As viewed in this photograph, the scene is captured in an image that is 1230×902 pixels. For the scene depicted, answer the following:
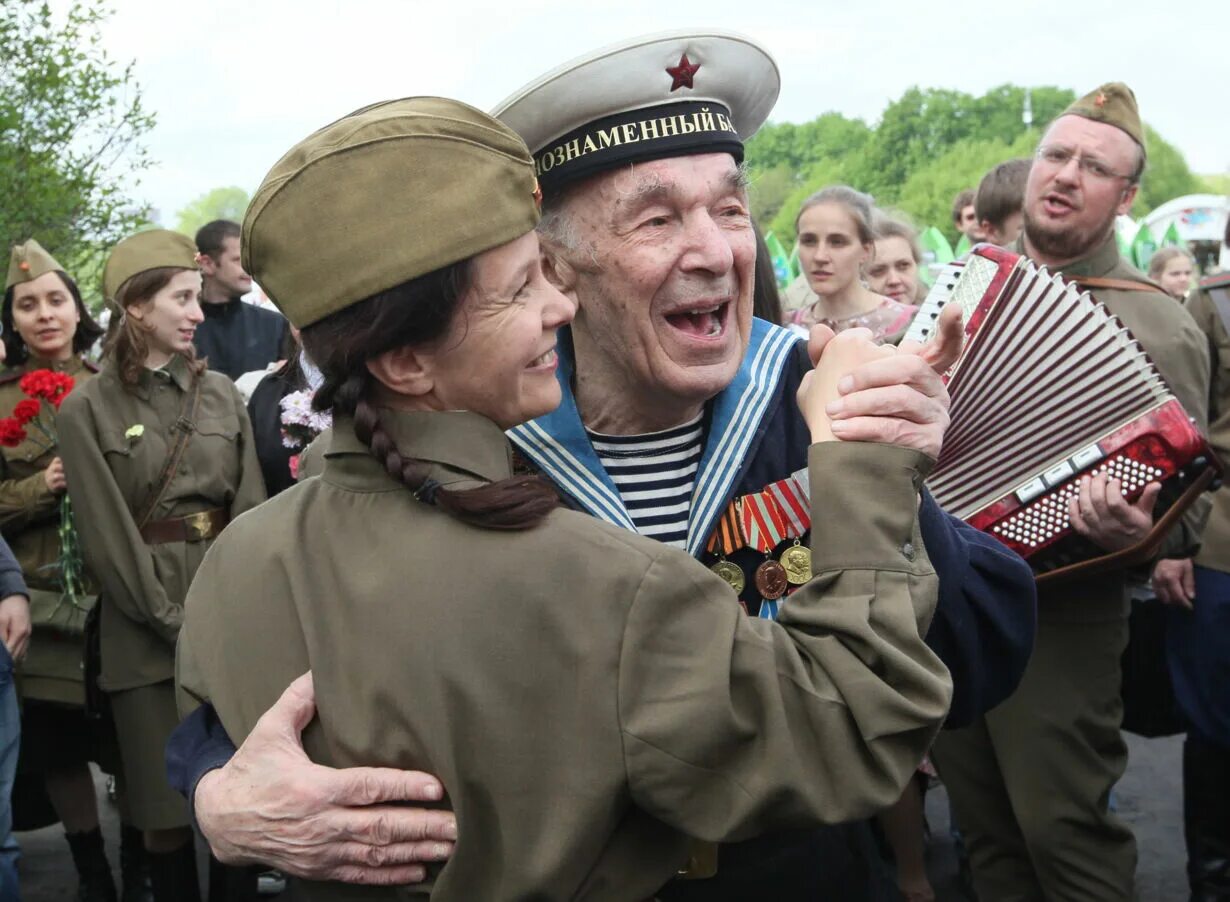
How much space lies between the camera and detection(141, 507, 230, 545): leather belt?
5008 mm

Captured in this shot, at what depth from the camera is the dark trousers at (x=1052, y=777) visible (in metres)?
3.90

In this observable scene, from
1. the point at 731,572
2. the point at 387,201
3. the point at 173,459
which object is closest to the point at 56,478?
the point at 173,459

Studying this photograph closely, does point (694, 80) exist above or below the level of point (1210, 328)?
above

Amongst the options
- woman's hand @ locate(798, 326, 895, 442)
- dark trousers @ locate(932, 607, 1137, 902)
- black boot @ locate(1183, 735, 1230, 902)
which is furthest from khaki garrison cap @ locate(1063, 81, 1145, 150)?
woman's hand @ locate(798, 326, 895, 442)

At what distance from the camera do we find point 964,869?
Result: 5309 millimetres

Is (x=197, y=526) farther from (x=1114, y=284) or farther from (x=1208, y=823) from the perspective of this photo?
(x=1208, y=823)

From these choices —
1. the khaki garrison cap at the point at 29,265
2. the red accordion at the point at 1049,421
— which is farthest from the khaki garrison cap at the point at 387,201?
the khaki garrison cap at the point at 29,265

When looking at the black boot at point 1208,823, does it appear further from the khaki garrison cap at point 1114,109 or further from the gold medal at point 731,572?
the gold medal at point 731,572

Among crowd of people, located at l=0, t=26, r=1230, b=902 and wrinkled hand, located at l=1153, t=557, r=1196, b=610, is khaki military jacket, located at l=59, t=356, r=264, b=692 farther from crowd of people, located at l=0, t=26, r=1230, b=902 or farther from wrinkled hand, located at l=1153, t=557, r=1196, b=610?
wrinkled hand, located at l=1153, t=557, r=1196, b=610

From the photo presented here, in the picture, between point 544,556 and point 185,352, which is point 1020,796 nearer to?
point 544,556

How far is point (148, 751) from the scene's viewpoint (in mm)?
4914

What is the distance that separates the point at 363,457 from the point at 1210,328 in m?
3.67

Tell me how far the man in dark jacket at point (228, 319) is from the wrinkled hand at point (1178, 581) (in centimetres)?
484

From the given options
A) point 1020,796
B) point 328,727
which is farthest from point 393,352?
point 1020,796
